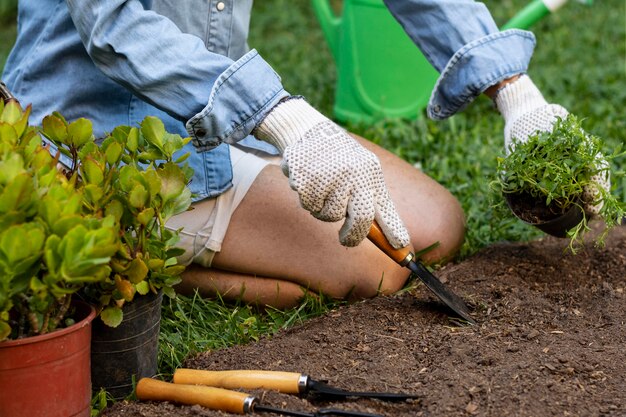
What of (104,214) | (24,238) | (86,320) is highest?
(24,238)

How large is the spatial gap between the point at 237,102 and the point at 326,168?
0.23 m

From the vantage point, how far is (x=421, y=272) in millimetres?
2027

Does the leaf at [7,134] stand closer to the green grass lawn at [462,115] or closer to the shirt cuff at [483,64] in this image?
the green grass lawn at [462,115]

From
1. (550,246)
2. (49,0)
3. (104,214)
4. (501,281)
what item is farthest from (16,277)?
(550,246)

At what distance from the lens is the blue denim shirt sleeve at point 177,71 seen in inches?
72.4

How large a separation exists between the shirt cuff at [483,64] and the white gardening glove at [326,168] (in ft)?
1.59

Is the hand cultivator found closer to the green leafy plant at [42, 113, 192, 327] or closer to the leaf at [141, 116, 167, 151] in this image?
the green leafy plant at [42, 113, 192, 327]

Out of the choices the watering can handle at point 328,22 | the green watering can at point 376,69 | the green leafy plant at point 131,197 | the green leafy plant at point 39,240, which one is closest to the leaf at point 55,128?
the green leafy plant at point 131,197

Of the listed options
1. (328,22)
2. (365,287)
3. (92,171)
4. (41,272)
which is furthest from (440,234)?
(328,22)

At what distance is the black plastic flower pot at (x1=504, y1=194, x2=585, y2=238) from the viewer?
211cm

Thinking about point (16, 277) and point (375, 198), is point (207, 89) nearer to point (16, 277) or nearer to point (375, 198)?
point (375, 198)

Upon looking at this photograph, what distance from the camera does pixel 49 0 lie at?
2.12 m

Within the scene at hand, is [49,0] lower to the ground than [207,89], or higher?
higher

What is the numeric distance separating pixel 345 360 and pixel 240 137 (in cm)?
52
